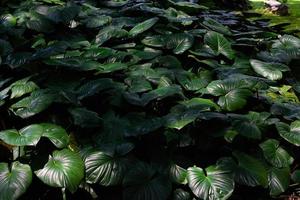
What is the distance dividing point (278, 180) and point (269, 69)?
101cm

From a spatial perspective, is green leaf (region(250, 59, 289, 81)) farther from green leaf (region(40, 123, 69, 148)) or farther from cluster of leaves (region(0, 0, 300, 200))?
green leaf (region(40, 123, 69, 148))

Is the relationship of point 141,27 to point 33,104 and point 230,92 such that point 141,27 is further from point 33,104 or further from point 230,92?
point 33,104

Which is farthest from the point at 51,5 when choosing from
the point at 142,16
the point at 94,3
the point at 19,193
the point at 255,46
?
the point at 19,193

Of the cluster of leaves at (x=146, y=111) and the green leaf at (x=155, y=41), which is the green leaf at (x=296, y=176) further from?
the green leaf at (x=155, y=41)

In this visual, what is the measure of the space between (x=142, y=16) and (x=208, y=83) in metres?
1.37

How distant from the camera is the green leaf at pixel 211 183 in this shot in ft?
6.63

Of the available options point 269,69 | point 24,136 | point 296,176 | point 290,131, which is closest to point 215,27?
point 269,69

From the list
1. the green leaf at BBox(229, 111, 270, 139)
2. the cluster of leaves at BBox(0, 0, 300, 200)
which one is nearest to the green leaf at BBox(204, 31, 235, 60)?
the cluster of leaves at BBox(0, 0, 300, 200)

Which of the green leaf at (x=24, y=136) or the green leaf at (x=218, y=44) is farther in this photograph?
the green leaf at (x=218, y=44)

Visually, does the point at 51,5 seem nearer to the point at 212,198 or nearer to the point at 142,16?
the point at 142,16

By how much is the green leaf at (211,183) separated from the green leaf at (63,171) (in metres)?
0.58

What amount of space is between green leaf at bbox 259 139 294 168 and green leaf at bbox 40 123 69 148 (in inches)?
44.2

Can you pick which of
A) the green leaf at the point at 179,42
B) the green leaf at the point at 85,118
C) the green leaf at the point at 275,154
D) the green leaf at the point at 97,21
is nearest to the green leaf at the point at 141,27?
the green leaf at the point at 179,42

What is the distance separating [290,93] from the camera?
2.98 meters
